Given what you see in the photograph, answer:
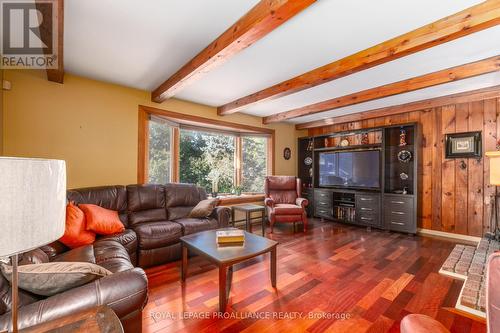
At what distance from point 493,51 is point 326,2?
6.60 feet

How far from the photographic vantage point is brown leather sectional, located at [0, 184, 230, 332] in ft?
3.35

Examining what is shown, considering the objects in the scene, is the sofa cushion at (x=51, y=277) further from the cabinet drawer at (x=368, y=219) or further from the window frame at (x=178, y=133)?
the cabinet drawer at (x=368, y=219)

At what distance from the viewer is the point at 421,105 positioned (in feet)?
12.6

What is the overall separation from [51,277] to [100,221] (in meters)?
1.45

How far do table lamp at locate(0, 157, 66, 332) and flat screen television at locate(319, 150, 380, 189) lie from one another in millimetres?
4800

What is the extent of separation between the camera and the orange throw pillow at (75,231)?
2.12 metres

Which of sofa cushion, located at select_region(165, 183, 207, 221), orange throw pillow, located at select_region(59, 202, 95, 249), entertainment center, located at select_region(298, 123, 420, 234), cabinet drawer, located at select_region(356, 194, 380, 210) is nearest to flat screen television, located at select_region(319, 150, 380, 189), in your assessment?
entertainment center, located at select_region(298, 123, 420, 234)

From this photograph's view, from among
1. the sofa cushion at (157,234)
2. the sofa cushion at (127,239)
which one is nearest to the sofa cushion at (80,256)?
the sofa cushion at (127,239)

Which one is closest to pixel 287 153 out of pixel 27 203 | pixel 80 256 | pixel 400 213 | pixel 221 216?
pixel 400 213

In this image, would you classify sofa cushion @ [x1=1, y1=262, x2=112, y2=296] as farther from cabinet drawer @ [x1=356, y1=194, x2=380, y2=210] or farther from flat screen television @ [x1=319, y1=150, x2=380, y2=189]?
flat screen television @ [x1=319, y1=150, x2=380, y2=189]

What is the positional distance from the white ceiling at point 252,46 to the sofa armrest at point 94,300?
1841 mm

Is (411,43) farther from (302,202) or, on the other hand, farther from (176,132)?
(176,132)

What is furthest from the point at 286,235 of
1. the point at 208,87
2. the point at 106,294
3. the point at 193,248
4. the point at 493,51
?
the point at 493,51

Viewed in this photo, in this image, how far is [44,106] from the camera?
8.96 feet
